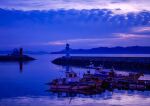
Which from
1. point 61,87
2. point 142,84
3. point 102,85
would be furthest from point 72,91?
point 142,84

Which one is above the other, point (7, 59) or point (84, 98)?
point (7, 59)

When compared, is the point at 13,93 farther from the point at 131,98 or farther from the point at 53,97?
the point at 131,98

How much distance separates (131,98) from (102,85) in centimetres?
689

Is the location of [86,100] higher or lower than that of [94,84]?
lower

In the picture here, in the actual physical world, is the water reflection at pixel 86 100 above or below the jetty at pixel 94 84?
below

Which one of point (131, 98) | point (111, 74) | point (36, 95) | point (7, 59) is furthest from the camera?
point (7, 59)

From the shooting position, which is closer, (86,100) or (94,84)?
(86,100)

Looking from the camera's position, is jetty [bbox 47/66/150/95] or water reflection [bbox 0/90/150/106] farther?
jetty [bbox 47/66/150/95]

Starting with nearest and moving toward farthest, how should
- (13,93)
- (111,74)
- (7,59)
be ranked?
(13,93) < (111,74) < (7,59)

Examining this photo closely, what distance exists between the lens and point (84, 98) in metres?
36.8

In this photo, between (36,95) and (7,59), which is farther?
(7,59)

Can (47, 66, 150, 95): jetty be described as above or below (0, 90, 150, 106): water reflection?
above

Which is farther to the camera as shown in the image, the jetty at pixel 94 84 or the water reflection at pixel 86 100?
the jetty at pixel 94 84

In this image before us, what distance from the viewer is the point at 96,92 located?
4041 centimetres
